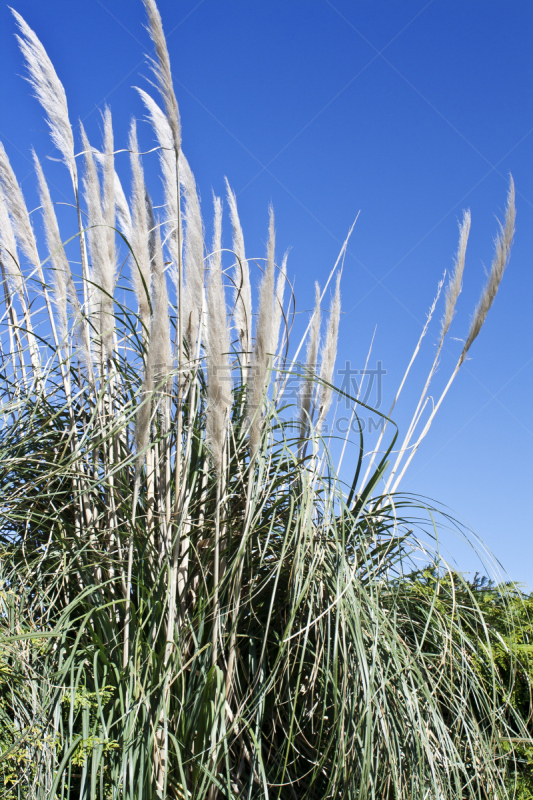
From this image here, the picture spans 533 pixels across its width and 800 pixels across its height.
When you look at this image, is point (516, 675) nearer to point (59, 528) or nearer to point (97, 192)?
point (59, 528)

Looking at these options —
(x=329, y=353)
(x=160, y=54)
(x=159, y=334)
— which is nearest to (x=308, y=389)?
(x=329, y=353)

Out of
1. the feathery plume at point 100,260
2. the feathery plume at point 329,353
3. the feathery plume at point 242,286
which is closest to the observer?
the feathery plume at point 100,260

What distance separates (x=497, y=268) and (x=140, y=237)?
4.75ft

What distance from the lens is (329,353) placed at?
82.2 inches

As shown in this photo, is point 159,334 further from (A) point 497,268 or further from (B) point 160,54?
(A) point 497,268

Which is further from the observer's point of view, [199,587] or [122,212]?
[122,212]

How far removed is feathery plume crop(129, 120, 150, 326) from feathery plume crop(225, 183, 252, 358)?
0.41 meters

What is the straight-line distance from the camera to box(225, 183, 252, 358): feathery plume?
2.22 m

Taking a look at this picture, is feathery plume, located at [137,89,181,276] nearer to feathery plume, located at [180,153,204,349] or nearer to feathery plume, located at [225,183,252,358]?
feathery plume, located at [180,153,204,349]

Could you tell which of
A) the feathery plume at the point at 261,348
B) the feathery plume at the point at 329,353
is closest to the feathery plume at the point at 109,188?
the feathery plume at the point at 261,348

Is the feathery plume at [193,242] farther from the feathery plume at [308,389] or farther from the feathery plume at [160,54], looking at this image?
the feathery plume at [308,389]

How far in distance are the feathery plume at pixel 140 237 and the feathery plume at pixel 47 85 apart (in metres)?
0.37

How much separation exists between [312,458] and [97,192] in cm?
122

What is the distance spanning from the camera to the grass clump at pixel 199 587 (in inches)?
58.0
